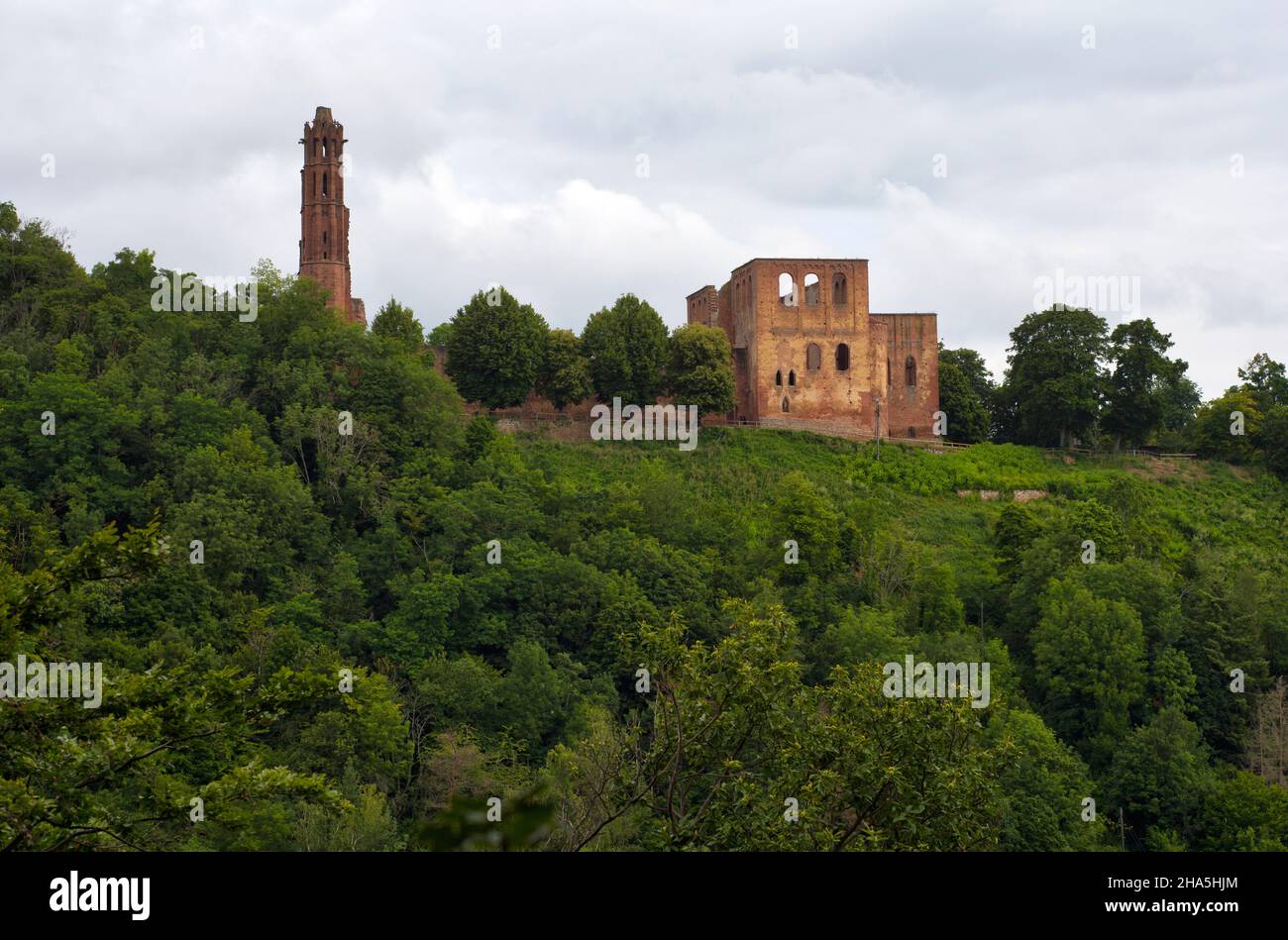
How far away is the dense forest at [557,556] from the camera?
39625 millimetres

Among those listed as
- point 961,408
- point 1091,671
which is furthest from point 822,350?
point 1091,671

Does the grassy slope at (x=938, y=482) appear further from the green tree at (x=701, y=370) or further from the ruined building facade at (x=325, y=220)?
the ruined building facade at (x=325, y=220)

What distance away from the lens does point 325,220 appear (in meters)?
60.3

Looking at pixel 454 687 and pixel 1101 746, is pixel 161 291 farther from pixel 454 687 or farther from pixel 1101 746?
pixel 1101 746

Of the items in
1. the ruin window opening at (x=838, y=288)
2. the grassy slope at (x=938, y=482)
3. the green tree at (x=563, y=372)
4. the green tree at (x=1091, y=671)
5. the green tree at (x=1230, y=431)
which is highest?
the ruin window opening at (x=838, y=288)

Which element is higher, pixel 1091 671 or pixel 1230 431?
pixel 1230 431

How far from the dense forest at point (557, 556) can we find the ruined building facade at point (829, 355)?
227 centimetres

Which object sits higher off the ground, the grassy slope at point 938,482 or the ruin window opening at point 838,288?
the ruin window opening at point 838,288

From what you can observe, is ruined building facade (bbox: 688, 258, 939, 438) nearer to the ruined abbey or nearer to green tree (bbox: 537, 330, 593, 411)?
the ruined abbey

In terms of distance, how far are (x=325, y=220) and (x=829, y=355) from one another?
1957cm

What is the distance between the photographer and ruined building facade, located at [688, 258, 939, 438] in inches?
2484

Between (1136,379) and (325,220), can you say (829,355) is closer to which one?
(1136,379)

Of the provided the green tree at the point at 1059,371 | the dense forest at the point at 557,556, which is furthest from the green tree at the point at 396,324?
the green tree at the point at 1059,371

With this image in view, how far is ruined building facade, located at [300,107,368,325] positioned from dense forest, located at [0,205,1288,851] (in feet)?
7.74
